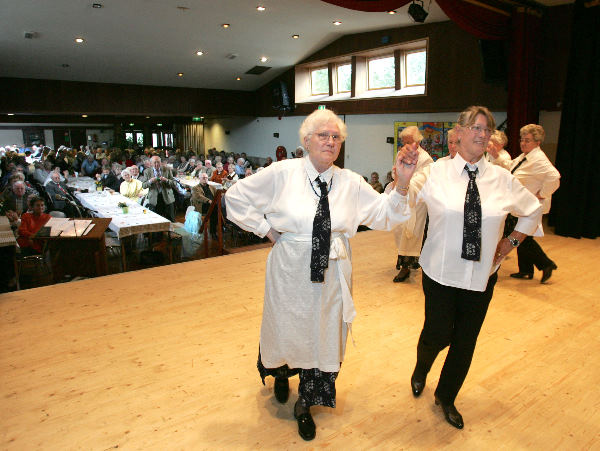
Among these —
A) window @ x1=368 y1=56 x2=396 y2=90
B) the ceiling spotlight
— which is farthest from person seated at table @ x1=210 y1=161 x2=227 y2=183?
the ceiling spotlight

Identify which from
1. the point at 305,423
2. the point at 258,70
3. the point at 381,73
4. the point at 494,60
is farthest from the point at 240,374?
the point at 258,70

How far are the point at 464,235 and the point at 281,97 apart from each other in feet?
42.5

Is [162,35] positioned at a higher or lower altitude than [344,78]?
higher

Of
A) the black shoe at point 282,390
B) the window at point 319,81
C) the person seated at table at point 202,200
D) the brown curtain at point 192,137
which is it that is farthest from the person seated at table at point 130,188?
the brown curtain at point 192,137

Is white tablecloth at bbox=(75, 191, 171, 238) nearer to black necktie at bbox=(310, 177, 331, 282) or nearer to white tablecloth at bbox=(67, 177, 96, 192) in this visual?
white tablecloth at bbox=(67, 177, 96, 192)

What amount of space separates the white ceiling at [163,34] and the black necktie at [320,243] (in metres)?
6.98

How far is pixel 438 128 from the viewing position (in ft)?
30.5

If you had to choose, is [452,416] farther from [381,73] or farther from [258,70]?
[258,70]

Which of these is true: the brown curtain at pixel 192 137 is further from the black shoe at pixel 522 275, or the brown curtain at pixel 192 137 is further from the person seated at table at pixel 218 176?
the black shoe at pixel 522 275

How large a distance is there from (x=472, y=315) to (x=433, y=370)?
799 mm

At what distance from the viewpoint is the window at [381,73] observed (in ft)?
34.9

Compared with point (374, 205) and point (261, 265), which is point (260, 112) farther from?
point (374, 205)

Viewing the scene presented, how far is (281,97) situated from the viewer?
14086 mm

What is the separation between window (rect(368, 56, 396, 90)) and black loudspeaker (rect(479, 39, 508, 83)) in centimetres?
337
